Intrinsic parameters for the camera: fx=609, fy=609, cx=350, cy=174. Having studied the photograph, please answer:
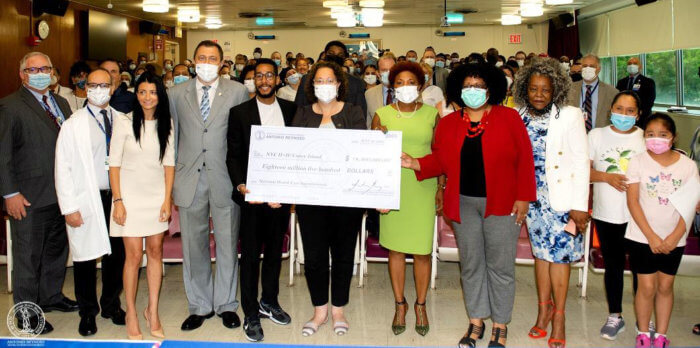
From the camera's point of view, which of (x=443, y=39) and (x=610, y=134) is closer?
(x=610, y=134)

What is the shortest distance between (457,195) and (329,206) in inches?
33.0

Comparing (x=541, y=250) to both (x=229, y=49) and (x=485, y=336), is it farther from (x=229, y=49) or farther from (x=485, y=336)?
(x=229, y=49)

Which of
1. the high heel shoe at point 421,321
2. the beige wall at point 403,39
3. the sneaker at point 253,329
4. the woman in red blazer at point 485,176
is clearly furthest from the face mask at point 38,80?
the beige wall at point 403,39

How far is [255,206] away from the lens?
3998 mm

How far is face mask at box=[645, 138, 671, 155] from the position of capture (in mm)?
3568

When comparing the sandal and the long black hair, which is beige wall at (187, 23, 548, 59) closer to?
the long black hair

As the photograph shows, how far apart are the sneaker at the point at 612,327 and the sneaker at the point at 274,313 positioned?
2.16m

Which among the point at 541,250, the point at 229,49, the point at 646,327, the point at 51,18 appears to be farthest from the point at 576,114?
the point at 229,49

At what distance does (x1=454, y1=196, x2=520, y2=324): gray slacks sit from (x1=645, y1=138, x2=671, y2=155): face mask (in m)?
0.92

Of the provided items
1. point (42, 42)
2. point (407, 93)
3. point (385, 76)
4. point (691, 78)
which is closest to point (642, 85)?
point (691, 78)

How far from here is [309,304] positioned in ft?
15.6

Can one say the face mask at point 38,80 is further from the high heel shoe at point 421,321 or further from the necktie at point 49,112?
the high heel shoe at point 421,321

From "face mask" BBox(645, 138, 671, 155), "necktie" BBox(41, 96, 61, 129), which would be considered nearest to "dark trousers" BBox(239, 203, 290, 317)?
"necktie" BBox(41, 96, 61, 129)

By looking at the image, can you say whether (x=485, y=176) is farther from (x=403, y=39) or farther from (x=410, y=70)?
(x=403, y=39)
